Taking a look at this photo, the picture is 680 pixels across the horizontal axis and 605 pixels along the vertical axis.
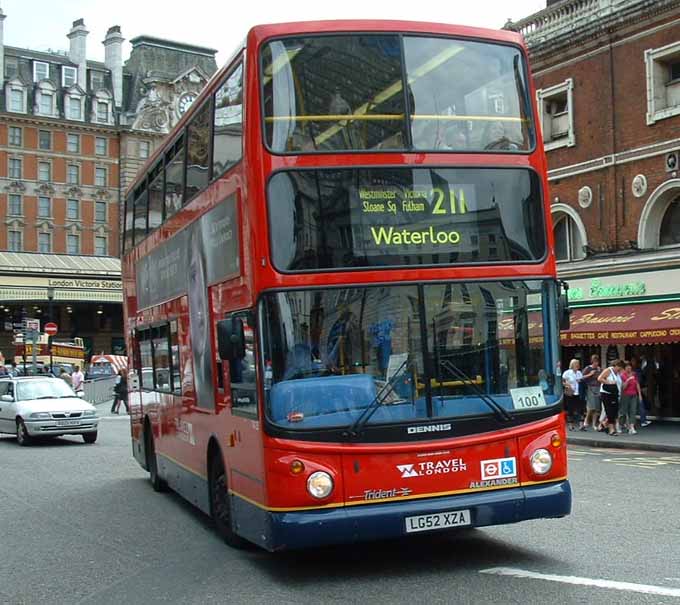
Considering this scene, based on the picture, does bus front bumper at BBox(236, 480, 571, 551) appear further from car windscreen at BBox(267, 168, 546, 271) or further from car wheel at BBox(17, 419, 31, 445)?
car wheel at BBox(17, 419, 31, 445)

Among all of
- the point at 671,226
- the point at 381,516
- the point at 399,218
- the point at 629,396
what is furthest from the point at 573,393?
the point at 381,516

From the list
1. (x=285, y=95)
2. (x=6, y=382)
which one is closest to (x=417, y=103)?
(x=285, y=95)

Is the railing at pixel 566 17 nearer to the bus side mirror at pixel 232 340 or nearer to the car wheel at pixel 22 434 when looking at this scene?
the car wheel at pixel 22 434

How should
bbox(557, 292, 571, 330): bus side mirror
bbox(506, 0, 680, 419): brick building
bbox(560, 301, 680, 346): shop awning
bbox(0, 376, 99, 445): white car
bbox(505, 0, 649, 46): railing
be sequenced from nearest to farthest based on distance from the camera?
bbox(557, 292, 571, 330): bus side mirror < bbox(560, 301, 680, 346): shop awning < bbox(0, 376, 99, 445): white car < bbox(506, 0, 680, 419): brick building < bbox(505, 0, 649, 46): railing

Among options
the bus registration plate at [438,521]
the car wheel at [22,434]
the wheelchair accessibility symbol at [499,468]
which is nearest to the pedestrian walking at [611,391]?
the car wheel at [22,434]

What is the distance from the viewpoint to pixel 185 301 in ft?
36.1

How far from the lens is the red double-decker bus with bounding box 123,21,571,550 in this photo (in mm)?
7875

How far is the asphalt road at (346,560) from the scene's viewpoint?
24.7 ft

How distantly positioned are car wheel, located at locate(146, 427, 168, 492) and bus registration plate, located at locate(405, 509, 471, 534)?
6.81 meters

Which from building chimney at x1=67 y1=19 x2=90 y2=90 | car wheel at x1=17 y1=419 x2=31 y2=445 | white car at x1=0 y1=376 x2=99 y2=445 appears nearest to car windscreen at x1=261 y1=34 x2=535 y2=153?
white car at x1=0 y1=376 x2=99 y2=445

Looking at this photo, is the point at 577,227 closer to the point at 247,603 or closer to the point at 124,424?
the point at 124,424

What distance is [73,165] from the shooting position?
268 feet

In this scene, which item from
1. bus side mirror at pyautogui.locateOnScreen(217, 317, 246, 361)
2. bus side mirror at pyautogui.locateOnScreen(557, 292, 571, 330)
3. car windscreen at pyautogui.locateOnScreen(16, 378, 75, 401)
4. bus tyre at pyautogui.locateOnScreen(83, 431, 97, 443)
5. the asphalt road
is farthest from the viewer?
car windscreen at pyautogui.locateOnScreen(16, 378, 75, 401)

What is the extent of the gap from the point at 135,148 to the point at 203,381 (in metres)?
77.0
